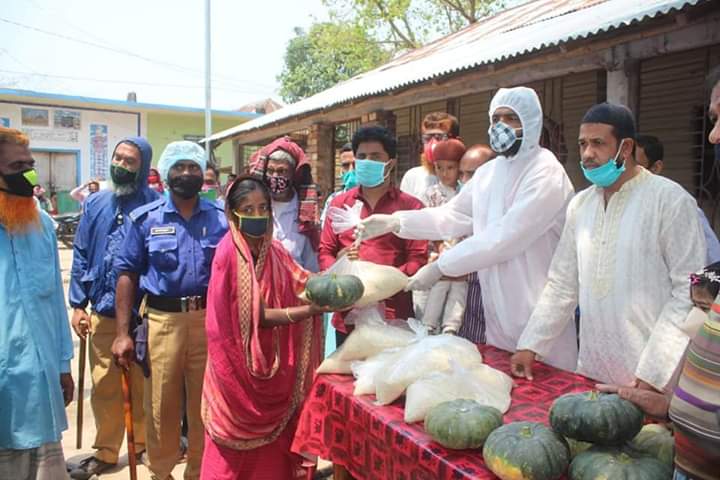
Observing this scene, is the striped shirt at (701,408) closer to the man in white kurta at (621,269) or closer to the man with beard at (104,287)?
the man in white kurta at (621,269)

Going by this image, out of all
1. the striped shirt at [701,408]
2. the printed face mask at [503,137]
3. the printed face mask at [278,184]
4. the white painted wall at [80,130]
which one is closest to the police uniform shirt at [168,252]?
the printed face mask at [278,184]

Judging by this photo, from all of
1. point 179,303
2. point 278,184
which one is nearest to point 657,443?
point 179,303

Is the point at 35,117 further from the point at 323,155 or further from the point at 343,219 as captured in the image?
the point at 343,219

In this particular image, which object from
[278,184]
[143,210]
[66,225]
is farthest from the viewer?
A: [66,225]

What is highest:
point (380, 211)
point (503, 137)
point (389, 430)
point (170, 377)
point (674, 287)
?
point (503, 137)

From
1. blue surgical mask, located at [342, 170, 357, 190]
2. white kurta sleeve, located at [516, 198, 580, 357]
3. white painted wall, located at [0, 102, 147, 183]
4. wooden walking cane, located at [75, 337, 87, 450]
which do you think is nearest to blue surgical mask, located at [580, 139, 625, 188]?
white kurta sleeve, located at [516, 198, 580, 357]

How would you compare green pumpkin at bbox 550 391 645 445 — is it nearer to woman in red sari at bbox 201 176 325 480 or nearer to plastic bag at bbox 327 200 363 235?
woman in red sari at bbox 201 176 325 480

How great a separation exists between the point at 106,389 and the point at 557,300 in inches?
120

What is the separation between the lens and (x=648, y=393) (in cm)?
172

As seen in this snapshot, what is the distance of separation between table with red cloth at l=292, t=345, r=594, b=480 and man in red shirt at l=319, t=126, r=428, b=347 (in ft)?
2.51

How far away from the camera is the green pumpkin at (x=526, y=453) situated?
145cm

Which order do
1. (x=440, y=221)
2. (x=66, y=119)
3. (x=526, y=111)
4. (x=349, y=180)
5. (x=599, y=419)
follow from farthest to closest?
(x=66, y=119), (x=349, y=180), (x=440, y=221), (x=526, y=111), (x=599, y=419)

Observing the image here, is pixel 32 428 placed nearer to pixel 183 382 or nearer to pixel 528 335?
pixel 183 382

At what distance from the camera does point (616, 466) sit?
140cm
